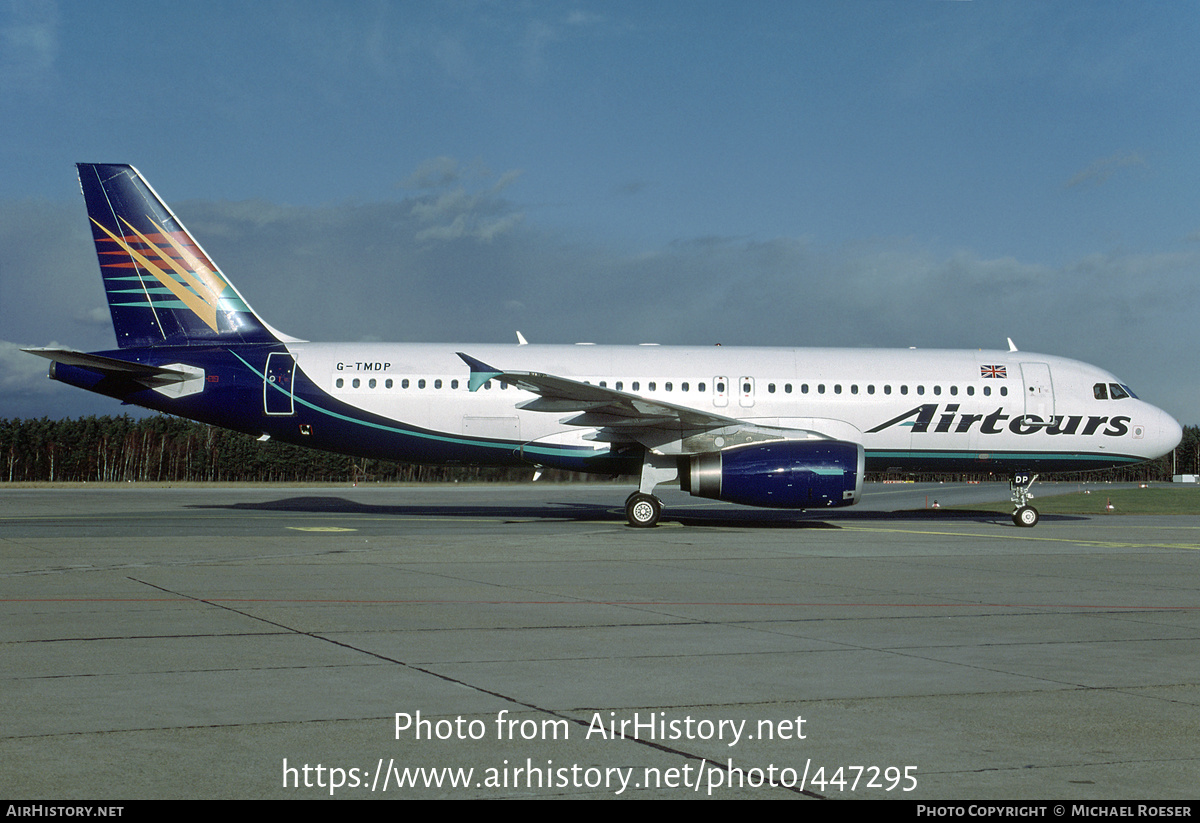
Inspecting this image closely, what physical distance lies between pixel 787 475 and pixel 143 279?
1549 centimetres

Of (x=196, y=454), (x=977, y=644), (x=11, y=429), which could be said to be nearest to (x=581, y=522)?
(x=977, y=644)

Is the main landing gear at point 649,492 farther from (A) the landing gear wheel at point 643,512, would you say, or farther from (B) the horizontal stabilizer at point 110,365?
(B) the horizontal stabilizer at point 110,365

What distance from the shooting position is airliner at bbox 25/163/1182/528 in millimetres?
23328

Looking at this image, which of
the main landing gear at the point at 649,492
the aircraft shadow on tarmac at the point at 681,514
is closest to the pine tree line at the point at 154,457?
the aircraft shadow on tarmac at the point at 681,514

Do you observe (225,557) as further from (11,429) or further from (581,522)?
(11,429)

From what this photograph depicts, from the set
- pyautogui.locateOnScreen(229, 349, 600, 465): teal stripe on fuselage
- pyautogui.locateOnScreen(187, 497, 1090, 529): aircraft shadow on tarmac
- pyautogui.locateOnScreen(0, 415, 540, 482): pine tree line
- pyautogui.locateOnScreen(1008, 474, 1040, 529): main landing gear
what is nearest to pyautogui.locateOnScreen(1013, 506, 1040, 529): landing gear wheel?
pyautogui.locateOnScreen(1008, 474, 1040, 529): main landing gear

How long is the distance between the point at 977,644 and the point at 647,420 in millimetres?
13805

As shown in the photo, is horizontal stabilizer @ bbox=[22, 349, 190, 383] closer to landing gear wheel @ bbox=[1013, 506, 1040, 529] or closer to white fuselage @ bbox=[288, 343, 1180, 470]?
white fuselage @ bbox=[288, 343, 1180, 470]

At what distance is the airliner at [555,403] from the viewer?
76.5 ft

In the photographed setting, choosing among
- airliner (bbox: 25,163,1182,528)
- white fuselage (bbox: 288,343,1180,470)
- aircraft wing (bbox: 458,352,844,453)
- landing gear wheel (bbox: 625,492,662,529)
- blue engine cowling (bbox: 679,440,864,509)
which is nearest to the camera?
blue engine cowling (bbox: 679,440,864,509)

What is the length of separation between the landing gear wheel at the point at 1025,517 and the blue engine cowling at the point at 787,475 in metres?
5.34

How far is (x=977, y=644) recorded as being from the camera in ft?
27.3

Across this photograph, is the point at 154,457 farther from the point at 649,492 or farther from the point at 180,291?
the point at 649,492

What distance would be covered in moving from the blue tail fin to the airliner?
1.3 inches
